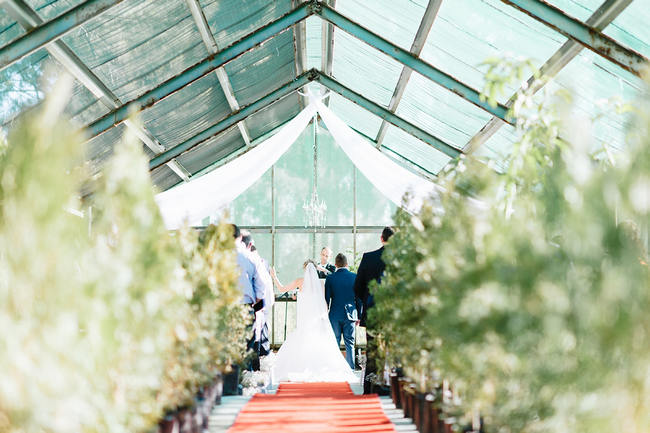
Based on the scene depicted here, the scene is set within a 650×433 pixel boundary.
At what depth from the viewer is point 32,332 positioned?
149 cm

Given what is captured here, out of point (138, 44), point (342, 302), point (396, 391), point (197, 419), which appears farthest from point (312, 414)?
point (138, 44)

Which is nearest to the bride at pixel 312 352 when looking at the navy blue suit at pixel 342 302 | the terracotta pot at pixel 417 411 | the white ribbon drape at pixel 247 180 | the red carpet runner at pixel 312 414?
the navy blue suit at pixel 342 302

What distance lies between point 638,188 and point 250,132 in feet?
33.4

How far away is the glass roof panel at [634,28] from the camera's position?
15.6ft

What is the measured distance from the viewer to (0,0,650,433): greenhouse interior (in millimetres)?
1574

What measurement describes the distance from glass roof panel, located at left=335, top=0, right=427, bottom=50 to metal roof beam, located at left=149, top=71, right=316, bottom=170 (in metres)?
2.20

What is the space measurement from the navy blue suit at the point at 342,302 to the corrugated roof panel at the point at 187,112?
3.07m

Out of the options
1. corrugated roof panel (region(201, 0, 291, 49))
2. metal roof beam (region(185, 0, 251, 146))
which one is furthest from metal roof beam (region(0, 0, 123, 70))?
corrugated roof panel (region(201, 0, 291, 49))

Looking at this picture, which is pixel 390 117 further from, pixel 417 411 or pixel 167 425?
pixel 167 425

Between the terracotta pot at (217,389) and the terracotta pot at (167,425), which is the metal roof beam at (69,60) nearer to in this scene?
the terracotta pot at (217,389)

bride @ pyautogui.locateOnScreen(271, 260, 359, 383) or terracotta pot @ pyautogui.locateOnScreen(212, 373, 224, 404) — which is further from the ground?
bride @ pyautogui.locateOnScreen(271, 260, 359, 383)

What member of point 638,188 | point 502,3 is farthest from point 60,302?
point 502,3

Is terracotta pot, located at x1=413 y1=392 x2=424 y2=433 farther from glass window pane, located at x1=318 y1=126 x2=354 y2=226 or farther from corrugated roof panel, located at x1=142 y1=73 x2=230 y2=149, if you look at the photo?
glass window pane, located at x1=318 y1=126 x2=354 y2=226

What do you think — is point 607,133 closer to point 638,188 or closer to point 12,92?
point 638,188
